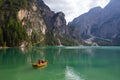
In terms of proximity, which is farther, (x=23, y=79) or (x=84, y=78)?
(x=84, y=78)

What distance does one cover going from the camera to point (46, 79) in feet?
154

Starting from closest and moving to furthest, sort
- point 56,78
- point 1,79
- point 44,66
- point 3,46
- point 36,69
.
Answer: point 1,79 → point 56,78 → point 36,69 → point 44,66 → point 3,46

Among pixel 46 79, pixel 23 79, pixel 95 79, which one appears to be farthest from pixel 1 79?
pixel 95 79

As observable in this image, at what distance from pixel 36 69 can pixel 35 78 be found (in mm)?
12762

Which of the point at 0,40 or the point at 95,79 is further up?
the point at 0,40

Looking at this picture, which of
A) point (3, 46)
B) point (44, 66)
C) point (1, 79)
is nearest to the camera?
point (1, 79)

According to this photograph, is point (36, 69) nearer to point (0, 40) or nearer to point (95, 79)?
point (95, 79)

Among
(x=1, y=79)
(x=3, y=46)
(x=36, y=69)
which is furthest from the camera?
(x=3, y=46)

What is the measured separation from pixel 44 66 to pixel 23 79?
65.3 feet

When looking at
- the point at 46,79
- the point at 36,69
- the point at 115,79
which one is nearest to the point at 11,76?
the point at 46,79

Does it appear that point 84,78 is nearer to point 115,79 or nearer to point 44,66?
point 115,79

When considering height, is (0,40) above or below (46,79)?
above

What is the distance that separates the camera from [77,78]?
49625mm

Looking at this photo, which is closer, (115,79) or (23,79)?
(23,79)
